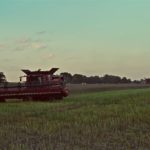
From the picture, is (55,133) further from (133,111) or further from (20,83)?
(20,83)

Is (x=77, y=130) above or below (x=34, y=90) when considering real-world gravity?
below

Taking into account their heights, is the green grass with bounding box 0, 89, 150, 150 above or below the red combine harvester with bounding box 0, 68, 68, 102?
below

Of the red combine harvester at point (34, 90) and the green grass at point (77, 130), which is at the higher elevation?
the red combine harvester at point (34, 90)

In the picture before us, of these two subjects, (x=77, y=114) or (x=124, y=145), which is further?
(x=77, y=114)

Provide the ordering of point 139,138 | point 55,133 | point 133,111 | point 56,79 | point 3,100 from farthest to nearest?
1. point 56,79
2. point 3,100
3. point 133,111
4. point 55,133
5. point 139,138

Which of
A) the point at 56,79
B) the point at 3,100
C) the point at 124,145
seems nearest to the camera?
the point at 124,145

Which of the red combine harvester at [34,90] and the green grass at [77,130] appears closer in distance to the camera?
the green grass at [77,130]

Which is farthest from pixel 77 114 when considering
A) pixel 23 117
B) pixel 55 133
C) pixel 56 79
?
pixel 56 79

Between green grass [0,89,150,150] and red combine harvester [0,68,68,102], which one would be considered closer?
green grass [0,89,150,150]

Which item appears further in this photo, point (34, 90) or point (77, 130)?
point (34, 90)

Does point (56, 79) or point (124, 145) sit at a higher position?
point (56, 79)

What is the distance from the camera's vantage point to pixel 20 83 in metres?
33.2

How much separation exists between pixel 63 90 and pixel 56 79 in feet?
7.44

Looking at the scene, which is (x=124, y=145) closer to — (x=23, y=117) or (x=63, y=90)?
(x=23, y=117)
